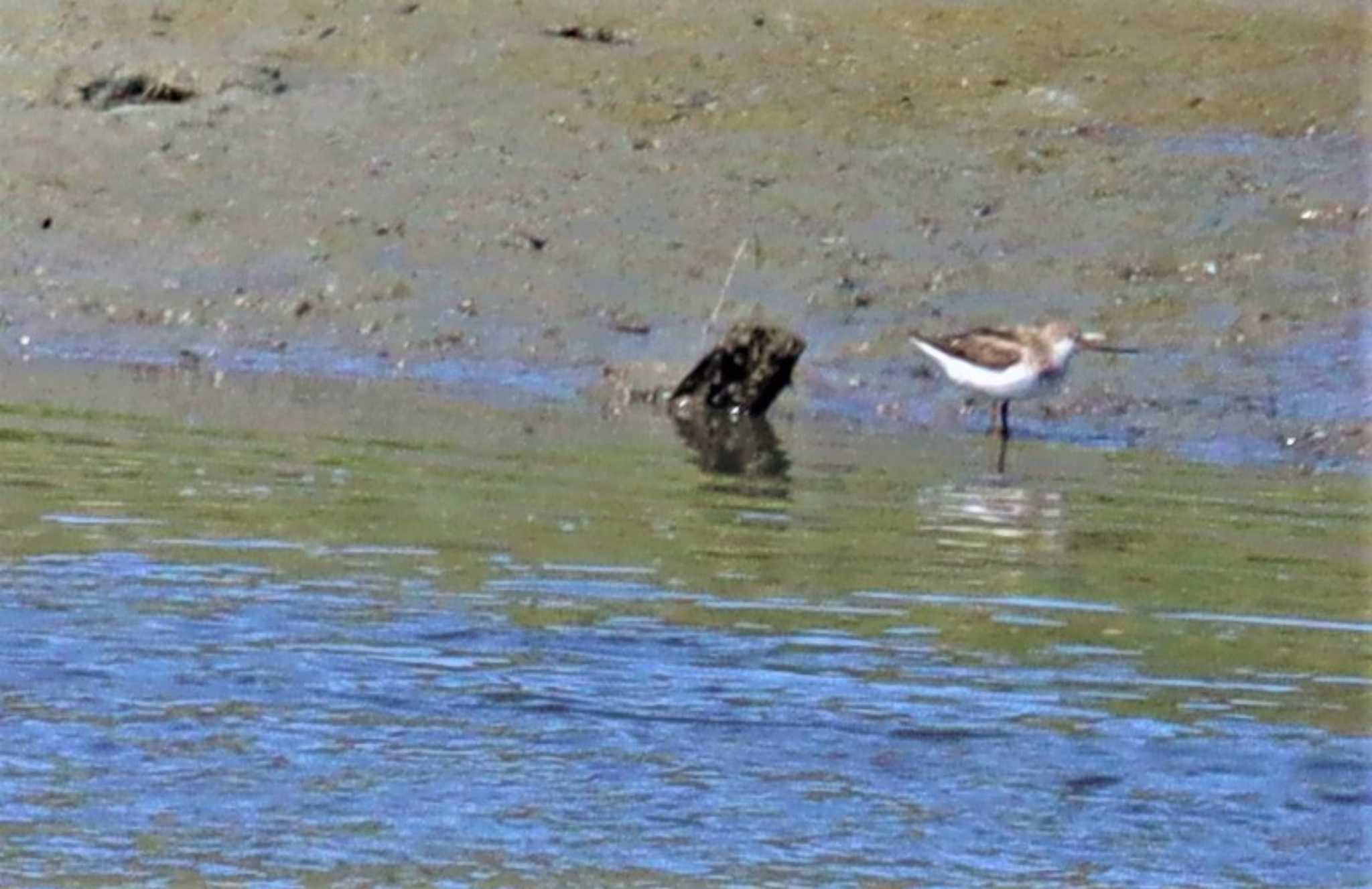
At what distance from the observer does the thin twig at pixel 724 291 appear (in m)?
13.4

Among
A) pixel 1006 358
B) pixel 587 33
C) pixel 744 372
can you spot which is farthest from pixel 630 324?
pixel 587 33

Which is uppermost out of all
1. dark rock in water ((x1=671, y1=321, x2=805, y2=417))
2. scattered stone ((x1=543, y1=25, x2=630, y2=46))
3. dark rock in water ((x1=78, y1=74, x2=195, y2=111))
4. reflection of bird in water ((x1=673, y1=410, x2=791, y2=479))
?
scattered stone ((x1=543, y1=25, x2=630, y2=46))

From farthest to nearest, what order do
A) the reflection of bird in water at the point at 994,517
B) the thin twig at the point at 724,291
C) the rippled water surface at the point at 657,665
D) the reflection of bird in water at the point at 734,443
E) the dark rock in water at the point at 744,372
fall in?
the thin twig at the point at 724,291, the dark rock in water at the point at 744,372, the reflection of bird in water at the point at 734,443, the reflection of bird in water at the point at 994,517, the rippled water surface at the point at 657,665

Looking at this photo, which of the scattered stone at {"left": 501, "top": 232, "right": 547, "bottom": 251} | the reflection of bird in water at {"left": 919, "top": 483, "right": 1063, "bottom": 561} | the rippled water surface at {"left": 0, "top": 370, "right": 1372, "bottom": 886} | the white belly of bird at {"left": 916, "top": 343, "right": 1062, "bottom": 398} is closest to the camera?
the rippled water surface at {"left": 0, "top": 370, "right": 1372, "bottom": 886}

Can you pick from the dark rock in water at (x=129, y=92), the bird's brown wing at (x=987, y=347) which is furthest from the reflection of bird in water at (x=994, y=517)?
the dark rock in water at (x=129, y=92)

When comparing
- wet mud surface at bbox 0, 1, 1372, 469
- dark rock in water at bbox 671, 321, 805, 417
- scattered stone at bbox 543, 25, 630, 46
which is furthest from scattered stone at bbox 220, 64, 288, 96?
dark rock in water at bbox 671, 321, 805, 417

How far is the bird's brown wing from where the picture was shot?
12.0 m

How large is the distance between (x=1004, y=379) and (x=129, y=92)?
6.18 m

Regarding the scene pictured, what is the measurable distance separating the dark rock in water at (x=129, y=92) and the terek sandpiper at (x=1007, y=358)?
513cm

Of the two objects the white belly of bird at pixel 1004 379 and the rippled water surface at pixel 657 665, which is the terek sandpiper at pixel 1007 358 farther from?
the rippled water surface at pixel 657 665

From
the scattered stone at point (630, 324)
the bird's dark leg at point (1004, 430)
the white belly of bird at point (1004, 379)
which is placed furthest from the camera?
the scattered stone at point (630, 324)

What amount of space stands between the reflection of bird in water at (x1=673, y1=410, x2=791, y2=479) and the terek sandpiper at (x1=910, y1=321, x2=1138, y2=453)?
2.45 ft

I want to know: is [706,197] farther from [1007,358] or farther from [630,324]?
[1007,358]

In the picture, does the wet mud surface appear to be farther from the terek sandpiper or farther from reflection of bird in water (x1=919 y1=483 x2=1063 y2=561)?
reflection of bird in water (x1=919 y1=483 x2=1063 y2=561)
